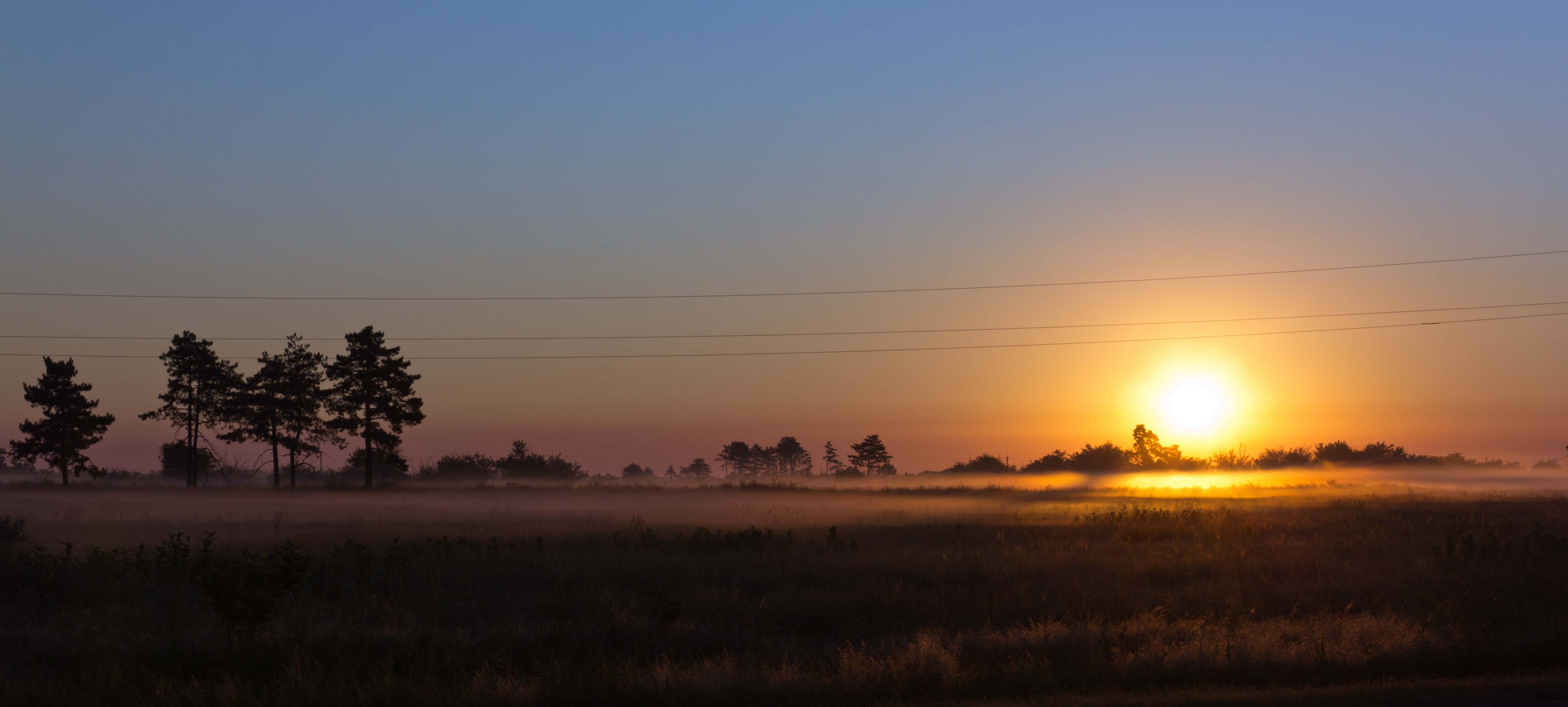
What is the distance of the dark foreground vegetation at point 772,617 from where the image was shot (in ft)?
41.2

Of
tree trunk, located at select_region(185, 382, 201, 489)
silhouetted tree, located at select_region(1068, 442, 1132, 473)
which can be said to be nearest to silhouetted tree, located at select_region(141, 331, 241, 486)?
tree trunk, located at select_region(185, 382, 201, 489)

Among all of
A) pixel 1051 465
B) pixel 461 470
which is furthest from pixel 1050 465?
pixel 461 470

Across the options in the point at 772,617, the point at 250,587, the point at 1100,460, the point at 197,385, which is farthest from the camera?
the point at 1100,460

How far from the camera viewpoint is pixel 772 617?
17953 mm

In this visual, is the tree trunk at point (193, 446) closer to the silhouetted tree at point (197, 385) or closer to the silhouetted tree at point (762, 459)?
the silhouetted tree at point (197, 385)

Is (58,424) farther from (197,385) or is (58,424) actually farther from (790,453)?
(790,453)

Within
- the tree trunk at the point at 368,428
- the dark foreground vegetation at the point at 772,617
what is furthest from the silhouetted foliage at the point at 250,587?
the tree trunk at the point at 368,428

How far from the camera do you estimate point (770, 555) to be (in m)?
25.5

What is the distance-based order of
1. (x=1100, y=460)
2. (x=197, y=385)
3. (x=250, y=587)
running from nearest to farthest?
1. (x=250, y=587)
2. (x=197, y=385)
3. (x=1100, y=460)

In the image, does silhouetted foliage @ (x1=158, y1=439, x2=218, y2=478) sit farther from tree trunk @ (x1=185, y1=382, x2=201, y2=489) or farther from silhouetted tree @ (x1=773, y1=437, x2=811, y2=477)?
silhouetted tree @ (x1=773, y1=437, x2=811, y2=477)

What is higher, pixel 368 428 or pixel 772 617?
pixel 368 428

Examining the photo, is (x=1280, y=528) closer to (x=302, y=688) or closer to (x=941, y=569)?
(x=941, y=569)

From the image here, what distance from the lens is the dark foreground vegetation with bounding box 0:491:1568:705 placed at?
1255 cm

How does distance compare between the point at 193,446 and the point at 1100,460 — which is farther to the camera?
the point at 1100,460
